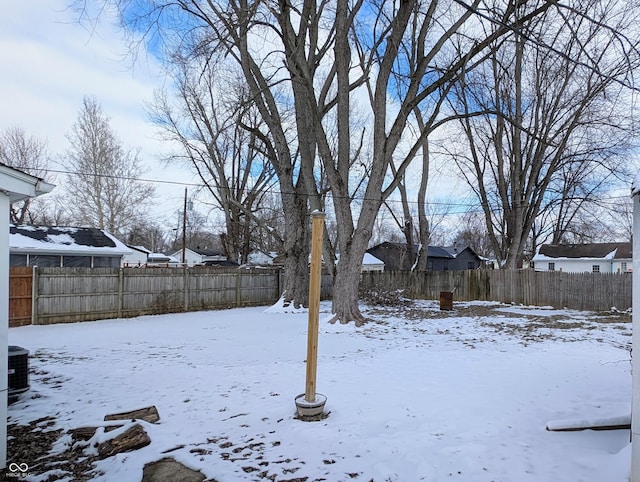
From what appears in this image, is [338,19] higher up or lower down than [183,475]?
higher up

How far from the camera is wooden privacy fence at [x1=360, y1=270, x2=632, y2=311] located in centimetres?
1502

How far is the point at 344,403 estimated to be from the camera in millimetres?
4652

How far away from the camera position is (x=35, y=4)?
682 cm

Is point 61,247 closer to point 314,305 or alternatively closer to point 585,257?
point 314,305

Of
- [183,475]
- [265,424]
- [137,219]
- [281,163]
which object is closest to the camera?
[183,475]

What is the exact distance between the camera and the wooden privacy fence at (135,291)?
37.2 feet

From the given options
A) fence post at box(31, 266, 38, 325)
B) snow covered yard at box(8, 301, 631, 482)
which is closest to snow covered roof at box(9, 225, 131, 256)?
fence post at box(31, 266, 38, 325)

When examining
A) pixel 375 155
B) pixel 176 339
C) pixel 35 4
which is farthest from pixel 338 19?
pixel 176 339

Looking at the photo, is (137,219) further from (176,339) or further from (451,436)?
(451,436)

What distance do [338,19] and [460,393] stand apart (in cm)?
930

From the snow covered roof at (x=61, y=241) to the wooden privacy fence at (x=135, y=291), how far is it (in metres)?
4.13

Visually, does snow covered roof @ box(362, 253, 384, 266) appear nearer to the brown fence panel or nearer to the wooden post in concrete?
the brown fence panel

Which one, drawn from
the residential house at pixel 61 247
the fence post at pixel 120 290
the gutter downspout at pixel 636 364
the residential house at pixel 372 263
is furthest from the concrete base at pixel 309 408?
the residential house at pixel 372 263

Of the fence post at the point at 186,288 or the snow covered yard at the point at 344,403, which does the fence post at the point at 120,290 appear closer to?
the fence post at the point at 186,288
